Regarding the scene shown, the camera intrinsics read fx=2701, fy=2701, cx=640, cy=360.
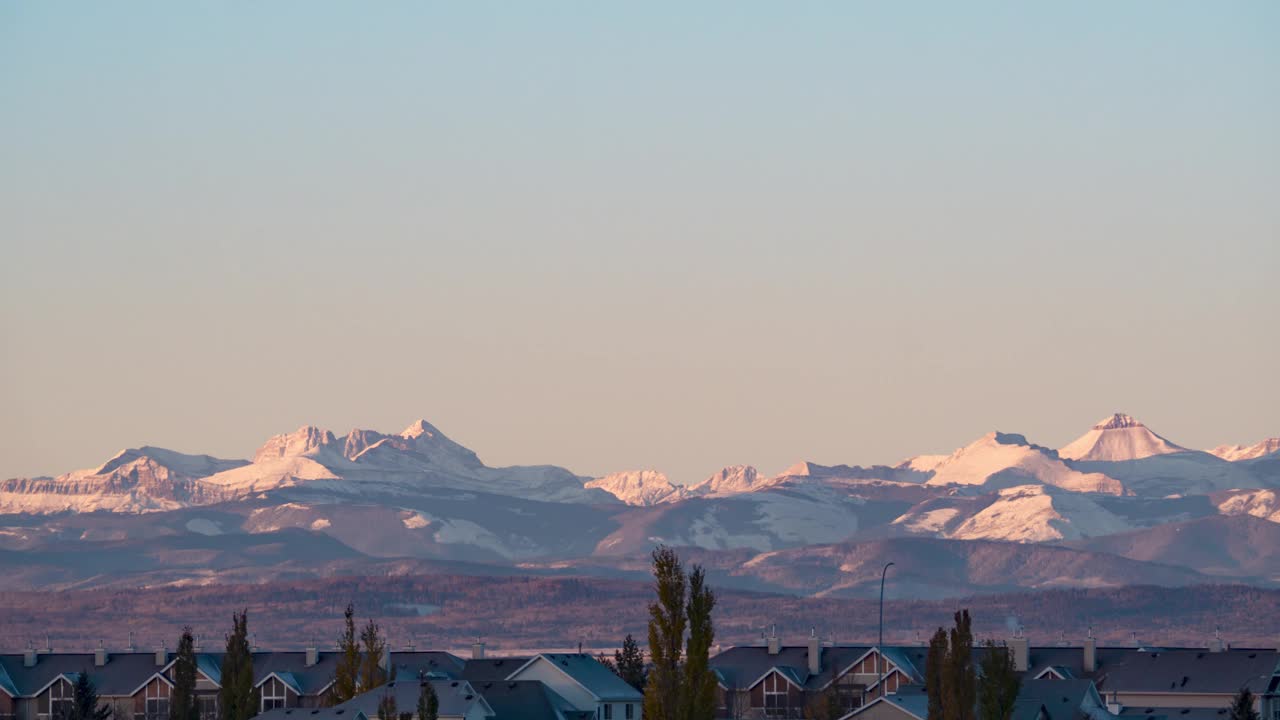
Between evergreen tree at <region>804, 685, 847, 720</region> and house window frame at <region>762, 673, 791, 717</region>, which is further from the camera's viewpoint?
house window frame at <region>762, 673, 791, 717</region>

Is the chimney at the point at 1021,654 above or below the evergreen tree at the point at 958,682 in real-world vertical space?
above

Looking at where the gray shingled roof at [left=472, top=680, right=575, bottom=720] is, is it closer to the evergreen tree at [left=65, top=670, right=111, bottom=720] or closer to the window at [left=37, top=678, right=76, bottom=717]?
the evergreen tree at [left=65, top=670, right=111, bottom=720]

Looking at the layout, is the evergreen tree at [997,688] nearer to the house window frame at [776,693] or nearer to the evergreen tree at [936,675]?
the evergreen tree at [936,675]

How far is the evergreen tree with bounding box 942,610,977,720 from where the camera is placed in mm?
121562

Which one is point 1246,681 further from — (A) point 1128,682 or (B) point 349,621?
(B) point 349,621

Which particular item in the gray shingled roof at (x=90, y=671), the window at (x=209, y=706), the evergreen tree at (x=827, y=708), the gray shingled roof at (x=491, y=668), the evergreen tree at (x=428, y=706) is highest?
the gray shingled roof at (x=90, y=671)

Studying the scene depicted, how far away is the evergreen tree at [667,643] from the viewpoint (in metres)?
108

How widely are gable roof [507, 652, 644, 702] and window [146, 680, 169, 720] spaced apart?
29.3 meters

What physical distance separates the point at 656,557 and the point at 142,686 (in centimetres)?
7100

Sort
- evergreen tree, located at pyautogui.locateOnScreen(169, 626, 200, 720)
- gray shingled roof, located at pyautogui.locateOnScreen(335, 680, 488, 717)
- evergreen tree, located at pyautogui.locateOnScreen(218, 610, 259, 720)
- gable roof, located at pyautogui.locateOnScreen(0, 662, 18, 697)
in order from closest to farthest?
evergreen tree, located at pyautogui.locateOnScreen(169, 626, 200, 720) → evergreen tree, located at pyautogui.locateOnScreen(218, 610, 259, 720) → gray shingled roof, located at pyautogui.locateOnScreen(335, 680, 488, 717) → gable roof, located at pyautogui.locateOnScreen(0, 662, 18, 697)

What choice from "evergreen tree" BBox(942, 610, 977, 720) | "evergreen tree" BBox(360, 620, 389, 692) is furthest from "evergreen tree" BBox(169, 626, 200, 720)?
"evergreen tree" BBox(942, 610, 977, 720)

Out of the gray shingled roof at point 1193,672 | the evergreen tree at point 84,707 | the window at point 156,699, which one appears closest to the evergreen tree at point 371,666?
the evergreen tree at point 84,707

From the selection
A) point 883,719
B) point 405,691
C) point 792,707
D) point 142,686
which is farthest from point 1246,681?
point 142,686

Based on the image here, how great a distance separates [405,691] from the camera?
134125 mm
